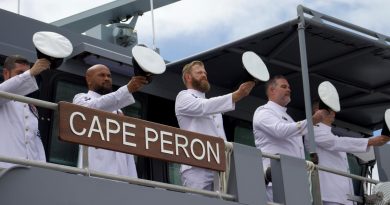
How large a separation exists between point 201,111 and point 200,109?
0.07 ft

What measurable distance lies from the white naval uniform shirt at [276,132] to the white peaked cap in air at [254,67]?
626 millimetres

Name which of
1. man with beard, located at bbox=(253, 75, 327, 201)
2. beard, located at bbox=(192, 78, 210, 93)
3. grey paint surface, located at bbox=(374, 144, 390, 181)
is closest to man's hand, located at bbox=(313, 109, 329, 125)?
man with beard, located at bbox=(253, 75, 327, 201)

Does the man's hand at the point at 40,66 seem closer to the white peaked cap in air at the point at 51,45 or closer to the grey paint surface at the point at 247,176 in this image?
the white peaked cap in air at the point at 51,45

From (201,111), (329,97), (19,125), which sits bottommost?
(19,125)

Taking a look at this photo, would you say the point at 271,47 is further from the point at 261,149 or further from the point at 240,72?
the point at 261,149

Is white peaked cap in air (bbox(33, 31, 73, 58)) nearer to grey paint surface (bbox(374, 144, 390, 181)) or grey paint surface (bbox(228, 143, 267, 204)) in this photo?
grey paint surface (bbox(228, 143, 267, 204))

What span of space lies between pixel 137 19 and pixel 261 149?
5.07 metres

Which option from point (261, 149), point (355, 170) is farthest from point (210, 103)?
point (355, 170)

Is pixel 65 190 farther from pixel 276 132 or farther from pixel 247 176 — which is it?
pixel 276 132

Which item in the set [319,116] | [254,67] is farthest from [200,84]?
[319,116]

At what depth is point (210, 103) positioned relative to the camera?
25.8ft

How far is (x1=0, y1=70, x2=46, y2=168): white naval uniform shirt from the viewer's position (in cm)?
696

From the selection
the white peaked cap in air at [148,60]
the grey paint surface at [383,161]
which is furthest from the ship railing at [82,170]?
the grey paint surface at [383,161]

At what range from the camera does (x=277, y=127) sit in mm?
8250
